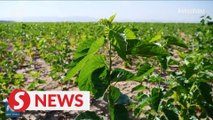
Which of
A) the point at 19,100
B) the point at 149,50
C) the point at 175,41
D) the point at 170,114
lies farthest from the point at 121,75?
the point at 19,100

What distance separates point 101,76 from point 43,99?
908 millimetres

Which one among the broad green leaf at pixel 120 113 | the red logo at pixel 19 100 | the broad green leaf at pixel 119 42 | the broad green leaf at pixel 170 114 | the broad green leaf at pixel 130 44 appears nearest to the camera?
the broad green leaf at pixel 119 42

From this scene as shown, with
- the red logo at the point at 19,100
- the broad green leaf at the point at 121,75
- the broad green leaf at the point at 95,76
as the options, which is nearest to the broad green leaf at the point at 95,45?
the broad green leaf at the point at 95,76

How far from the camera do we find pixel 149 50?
1.21 meters

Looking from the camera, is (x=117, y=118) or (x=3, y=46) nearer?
(x=117, y=118)

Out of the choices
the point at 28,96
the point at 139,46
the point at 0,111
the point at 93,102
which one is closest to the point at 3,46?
the point at 93,102

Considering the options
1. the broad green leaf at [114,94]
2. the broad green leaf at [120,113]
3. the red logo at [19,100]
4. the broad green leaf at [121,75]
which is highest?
the broad green leaf at [121,75]

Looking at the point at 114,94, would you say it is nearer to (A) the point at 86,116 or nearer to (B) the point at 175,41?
(A) the point at 86,116

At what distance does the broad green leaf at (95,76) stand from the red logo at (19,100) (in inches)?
41.0

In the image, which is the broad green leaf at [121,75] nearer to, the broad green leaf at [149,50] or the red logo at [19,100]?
the broad green leaf at [149,50]

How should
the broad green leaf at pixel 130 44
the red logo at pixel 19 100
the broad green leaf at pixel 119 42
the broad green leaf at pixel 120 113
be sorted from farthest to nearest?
the red logo at pixel 19 100 < the broad green leaf at pixel 120 113 < the broad green leaf at pixel 130 44 < the broad green leaf at pixel 119 42

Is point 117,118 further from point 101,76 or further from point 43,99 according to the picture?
point 43,99

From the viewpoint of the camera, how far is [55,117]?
146 inches

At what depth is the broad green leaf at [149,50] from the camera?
119cm
